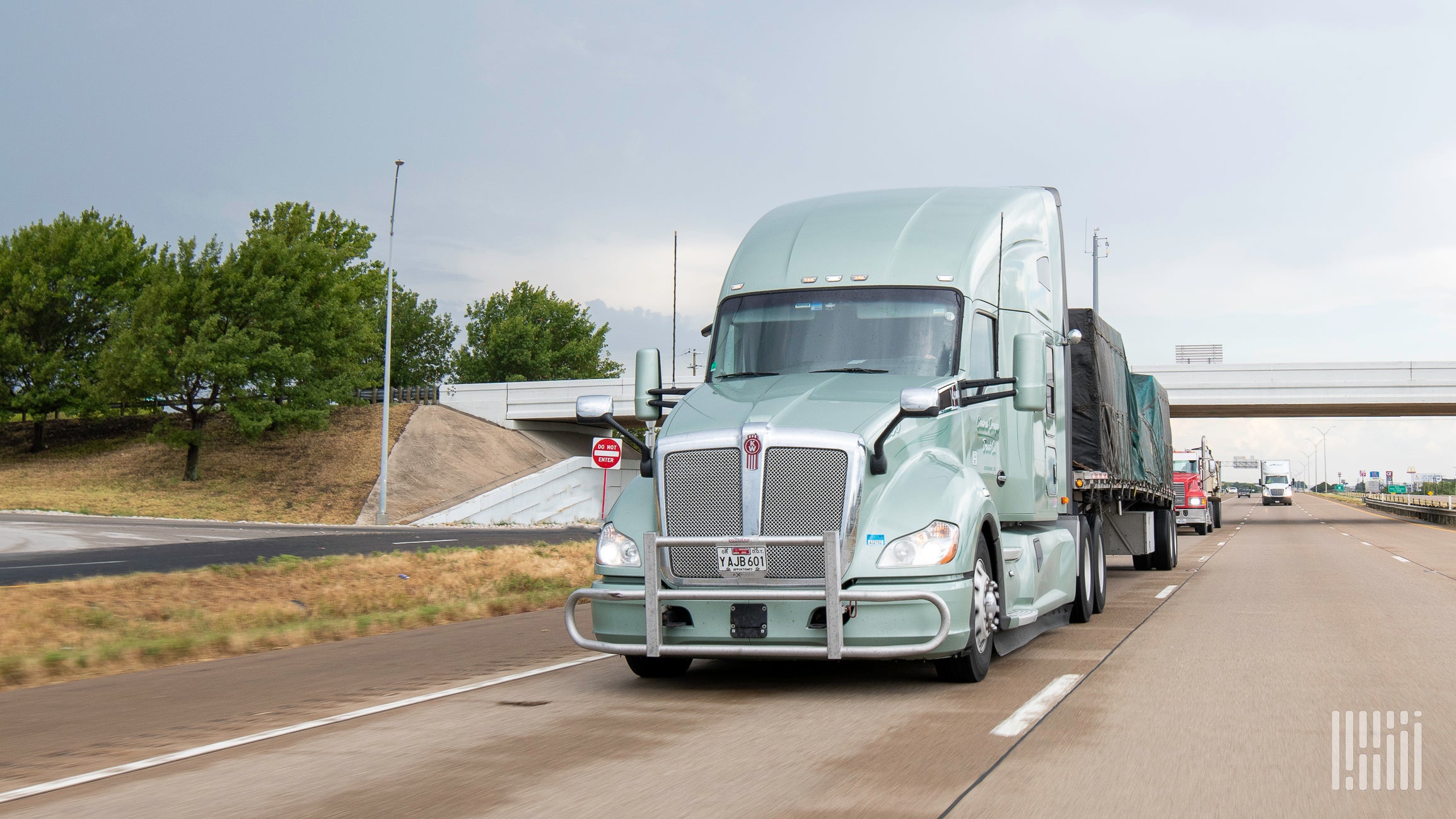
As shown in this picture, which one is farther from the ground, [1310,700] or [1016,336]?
[1016,336]

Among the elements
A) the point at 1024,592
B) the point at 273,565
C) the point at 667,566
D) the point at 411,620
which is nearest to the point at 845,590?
the point at 667,566

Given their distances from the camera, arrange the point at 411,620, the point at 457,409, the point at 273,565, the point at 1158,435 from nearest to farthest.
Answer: the point at 411,620 < the point at 273,565 < the point at 1158,435 < the point at 457,409

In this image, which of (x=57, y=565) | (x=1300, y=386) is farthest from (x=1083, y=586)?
(x=1300, y=386)

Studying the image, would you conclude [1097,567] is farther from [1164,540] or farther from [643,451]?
[1164,540]

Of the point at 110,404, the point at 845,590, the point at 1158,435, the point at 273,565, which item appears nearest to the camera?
the point at 845,590

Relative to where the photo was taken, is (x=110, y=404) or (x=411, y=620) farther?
(x=110, y=404)

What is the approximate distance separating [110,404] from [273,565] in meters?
41.0

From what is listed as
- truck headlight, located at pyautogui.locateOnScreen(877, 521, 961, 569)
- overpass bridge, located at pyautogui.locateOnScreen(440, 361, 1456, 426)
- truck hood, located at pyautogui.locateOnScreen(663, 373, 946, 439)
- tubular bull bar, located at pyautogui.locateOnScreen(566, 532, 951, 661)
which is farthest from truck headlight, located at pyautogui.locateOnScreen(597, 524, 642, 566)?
overpass bridge, located at pyautogui.locateOnScreen(440, 361, 1456, 426)

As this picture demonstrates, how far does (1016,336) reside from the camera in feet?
30.0

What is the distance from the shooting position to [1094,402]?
635 inches

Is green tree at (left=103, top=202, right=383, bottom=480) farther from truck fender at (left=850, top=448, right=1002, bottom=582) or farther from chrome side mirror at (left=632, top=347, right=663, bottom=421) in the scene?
truck fender at (left=850, top=448, right=1002, bottom=582)

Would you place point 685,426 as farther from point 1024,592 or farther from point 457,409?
point 457,409

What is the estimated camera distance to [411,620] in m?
13.8

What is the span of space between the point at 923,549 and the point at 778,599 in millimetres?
963
